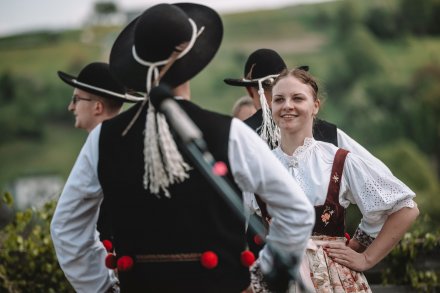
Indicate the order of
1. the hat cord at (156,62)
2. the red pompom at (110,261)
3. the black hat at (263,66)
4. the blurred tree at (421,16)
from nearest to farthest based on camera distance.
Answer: the hat cord at (156,62)
the red pompom at (110,261)
the black hat at (263,66)
the blurred tree at (421,16)

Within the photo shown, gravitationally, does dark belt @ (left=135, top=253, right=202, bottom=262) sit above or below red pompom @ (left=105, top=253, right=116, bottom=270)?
above

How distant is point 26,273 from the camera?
5.45m

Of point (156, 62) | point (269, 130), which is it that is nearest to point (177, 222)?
point (156, 62)

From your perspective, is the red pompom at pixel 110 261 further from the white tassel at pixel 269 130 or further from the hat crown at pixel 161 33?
the white tassel at pixel 269 130

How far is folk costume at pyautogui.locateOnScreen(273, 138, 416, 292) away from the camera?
346cm

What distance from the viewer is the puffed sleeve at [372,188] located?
11.6 feet

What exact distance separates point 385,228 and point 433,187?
39.4m

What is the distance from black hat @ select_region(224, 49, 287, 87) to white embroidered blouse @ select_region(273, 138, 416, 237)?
1.24 metres

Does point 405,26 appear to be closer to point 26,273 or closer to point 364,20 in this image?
point 364,20

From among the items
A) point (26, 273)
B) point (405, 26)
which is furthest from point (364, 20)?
point (26, 273)

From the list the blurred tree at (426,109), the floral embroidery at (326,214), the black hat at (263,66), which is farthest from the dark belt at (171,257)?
the blurred tree at (426,109)

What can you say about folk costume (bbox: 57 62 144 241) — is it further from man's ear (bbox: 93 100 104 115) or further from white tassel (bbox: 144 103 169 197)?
white tassel (bbox: 144 103 169 197)

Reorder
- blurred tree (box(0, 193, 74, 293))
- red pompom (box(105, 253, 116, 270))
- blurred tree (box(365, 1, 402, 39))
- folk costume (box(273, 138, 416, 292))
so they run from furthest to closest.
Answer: blurred tree (box(365, 1, 402, 39)) → blurred tree (box(0, 193, 74, 293)) → folk costume (box(273, 138, 416, 292)) → red pompom (box(105, 253, 116, 270))

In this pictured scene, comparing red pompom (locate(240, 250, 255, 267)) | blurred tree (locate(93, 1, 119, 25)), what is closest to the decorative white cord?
red pompom (locate(240, 250, 255, 267))
